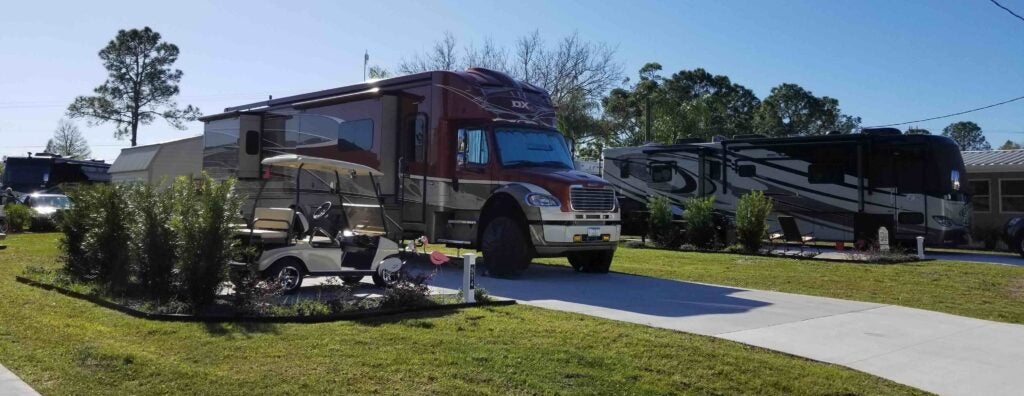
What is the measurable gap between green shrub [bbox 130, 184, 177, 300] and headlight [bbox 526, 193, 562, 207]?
517 centimetres

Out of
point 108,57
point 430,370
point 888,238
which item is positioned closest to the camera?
point 430,370

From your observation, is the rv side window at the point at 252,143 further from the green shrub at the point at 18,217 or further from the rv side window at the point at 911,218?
the rv side window at the point at 911,218

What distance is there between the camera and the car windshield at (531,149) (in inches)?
496

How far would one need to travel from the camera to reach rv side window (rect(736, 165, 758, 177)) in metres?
20.9

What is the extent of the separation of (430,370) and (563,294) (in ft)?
16.1

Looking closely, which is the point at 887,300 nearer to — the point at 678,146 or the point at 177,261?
the point at 177,261

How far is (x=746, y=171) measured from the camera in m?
21.0

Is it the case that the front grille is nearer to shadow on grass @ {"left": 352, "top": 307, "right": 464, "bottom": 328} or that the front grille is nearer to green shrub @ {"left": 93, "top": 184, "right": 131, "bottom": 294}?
shadow on grass @ {"left": 352, "top": 307, "right": 464, "bottom": 328}

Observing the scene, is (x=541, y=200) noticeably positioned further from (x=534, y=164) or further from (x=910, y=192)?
(x=910, y=192)

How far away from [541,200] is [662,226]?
9511 mm

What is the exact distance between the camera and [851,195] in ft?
62.3

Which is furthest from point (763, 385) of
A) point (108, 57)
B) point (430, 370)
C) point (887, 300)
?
point (108, 57)

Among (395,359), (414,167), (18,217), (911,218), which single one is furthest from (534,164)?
(18,217)

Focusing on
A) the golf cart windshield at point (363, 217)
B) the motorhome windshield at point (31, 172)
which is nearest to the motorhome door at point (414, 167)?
the golf cart windshield at point (363, 217)
